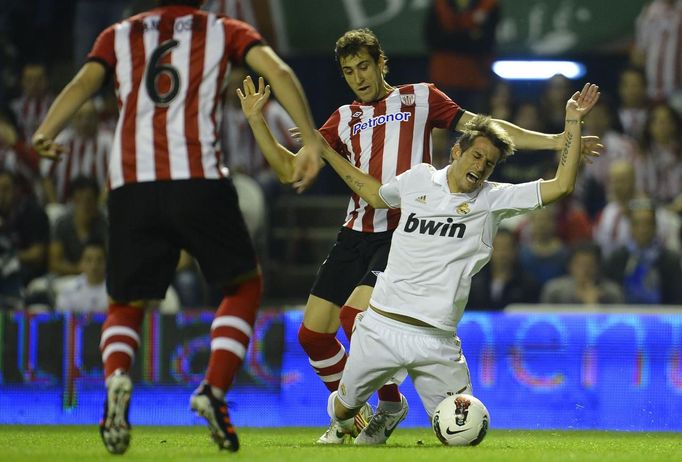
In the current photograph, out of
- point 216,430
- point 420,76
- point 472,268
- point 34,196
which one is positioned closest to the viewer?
point 216,430

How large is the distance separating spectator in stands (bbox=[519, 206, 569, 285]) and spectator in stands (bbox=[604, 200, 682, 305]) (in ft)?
1.40

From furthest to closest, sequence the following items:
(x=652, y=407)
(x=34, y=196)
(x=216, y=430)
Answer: (x=34, y=196) → (x=652, y=407) → (x=216, y=430)

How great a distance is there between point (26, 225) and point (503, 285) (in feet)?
13.0

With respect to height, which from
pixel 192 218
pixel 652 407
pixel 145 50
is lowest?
pixel 652 407

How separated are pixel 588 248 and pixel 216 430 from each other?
5.83 metres

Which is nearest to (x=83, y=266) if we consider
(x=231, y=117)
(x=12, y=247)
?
(x=12, y=247)

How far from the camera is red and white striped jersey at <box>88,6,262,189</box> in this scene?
17.7 feet

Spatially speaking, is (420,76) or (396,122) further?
(420,76)

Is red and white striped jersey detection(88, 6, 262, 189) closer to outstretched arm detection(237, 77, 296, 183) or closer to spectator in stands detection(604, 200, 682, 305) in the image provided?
outstretched arm detection(237, 77, 296, 183)

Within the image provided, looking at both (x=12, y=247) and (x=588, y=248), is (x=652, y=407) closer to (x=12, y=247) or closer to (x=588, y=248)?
(x=588, y=248)

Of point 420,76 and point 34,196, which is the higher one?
point 420,76

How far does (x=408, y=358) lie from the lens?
19.8 feet

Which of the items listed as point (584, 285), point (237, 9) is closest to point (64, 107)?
point (584, 285)

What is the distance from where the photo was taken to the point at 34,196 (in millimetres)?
11750
